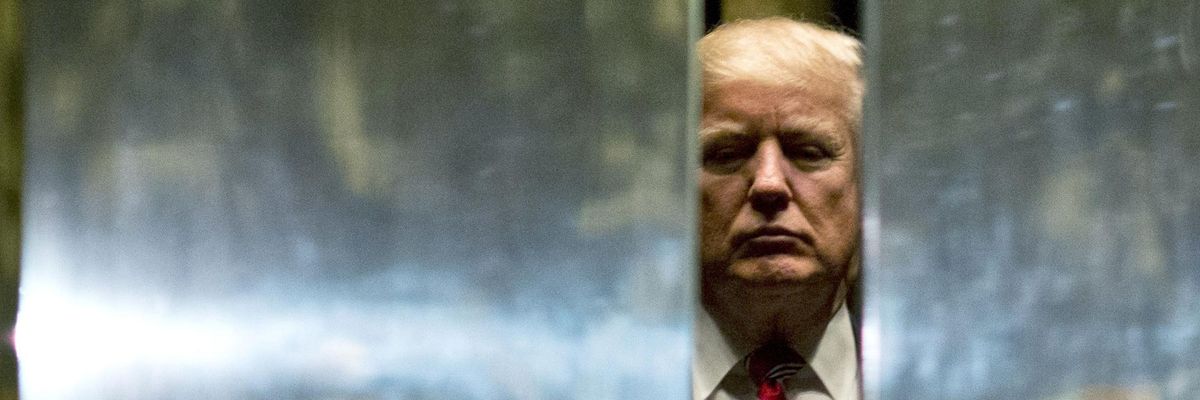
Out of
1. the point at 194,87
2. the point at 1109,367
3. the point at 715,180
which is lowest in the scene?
the point at 1109,367

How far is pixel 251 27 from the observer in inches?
A: 44.4

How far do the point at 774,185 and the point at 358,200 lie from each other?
473 mm

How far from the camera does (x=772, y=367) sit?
1462 millimetres

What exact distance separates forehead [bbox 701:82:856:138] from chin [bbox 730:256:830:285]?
0.12 meters

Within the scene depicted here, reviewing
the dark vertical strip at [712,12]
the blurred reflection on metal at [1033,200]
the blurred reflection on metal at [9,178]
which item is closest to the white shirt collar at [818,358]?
the blurred reflection on metal at [1033,200]

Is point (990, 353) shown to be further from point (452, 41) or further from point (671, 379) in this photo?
point (452, 41)

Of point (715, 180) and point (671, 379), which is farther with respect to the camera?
point (715, 180)

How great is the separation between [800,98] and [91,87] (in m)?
0.66

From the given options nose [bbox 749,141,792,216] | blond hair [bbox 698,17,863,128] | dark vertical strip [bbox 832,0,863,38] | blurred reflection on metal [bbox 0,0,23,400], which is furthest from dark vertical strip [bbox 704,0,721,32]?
blurred reflection on metal [bbox 0,0,23,400]

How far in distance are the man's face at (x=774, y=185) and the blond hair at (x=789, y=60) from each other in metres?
0.01

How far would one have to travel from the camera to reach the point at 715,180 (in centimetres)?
144

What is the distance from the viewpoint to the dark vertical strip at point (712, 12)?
1.84 meters

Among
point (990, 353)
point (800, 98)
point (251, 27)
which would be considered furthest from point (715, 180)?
point (251, 27)

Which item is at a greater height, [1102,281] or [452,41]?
[452,41]
